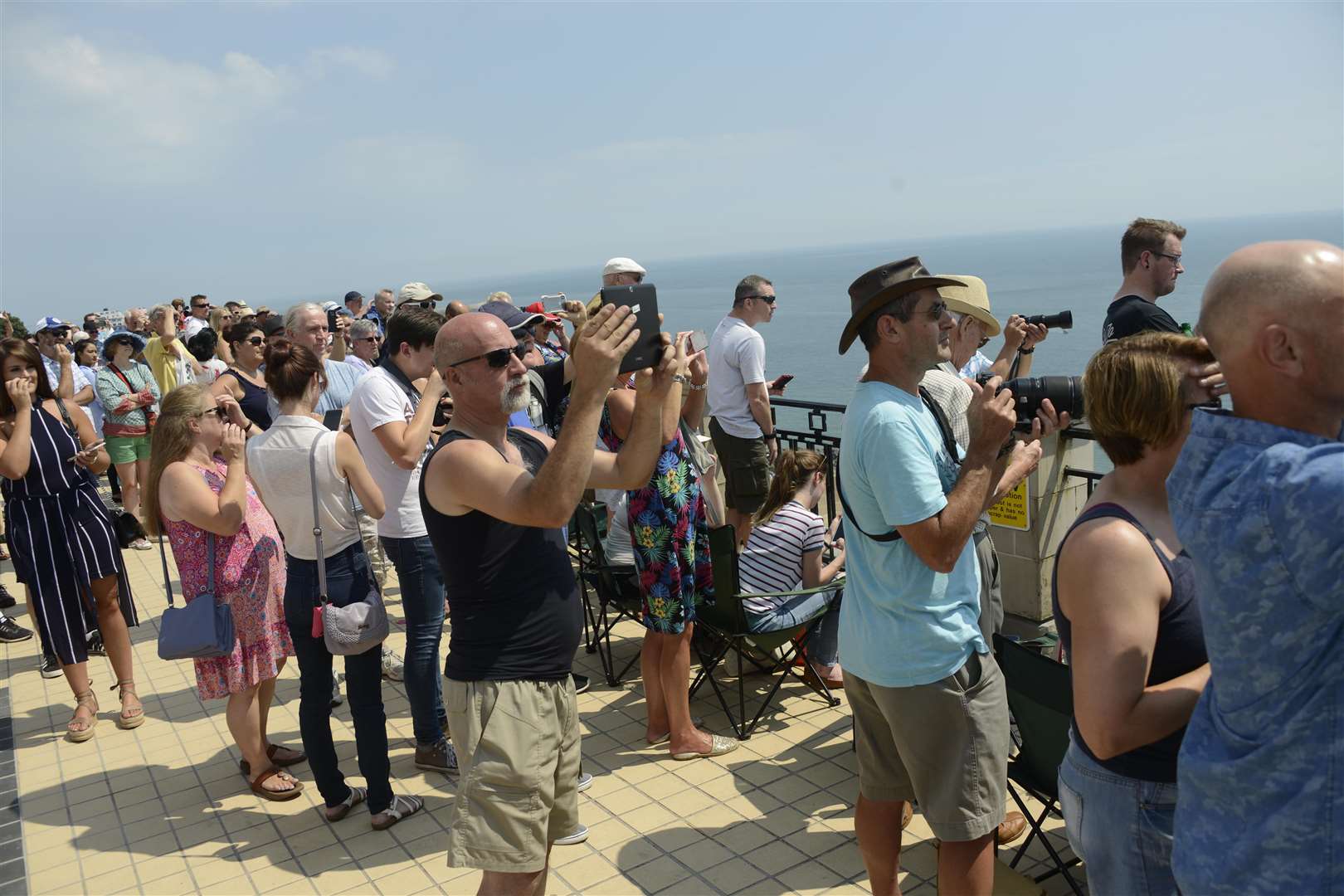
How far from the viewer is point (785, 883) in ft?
11.1

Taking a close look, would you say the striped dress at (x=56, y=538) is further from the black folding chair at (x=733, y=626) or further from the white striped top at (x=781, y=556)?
the white striped top at (x=781, y=556)

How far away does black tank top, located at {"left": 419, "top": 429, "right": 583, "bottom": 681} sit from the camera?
8.63ft

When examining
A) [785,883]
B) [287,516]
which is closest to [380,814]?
[287,516]

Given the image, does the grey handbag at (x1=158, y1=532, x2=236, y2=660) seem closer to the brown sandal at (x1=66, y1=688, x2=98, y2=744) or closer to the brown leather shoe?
the brown sandal at (x1=66, y1=688, x2=98, y2=744)

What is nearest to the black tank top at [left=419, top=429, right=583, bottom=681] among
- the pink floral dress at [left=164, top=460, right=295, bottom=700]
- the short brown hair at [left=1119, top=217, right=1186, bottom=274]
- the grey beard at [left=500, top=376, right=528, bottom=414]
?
the grey beard at [left=500, top=376, right=528, bottom=414]

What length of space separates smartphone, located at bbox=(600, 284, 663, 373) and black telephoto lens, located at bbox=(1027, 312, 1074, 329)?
251 cm

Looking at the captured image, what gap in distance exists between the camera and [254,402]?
238 inches

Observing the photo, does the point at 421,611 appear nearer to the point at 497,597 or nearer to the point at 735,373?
the point at 497,597

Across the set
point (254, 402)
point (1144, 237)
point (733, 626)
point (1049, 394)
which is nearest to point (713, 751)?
point (733, 626)

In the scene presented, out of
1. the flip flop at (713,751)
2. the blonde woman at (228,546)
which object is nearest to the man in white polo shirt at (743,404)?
the flip flop at (713,751)

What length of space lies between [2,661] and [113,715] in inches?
73.4

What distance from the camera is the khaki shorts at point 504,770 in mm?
2564

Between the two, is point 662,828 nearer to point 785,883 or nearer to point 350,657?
point 785,883

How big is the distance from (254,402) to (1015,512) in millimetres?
4577
